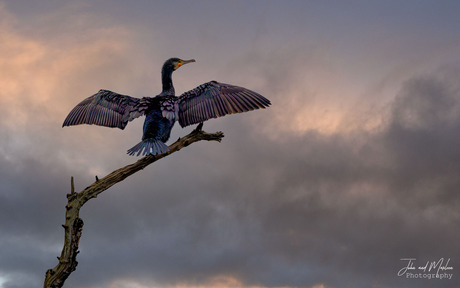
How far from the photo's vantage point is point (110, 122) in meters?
12.1

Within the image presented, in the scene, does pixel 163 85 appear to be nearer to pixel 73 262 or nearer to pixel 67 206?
pixel 67 206

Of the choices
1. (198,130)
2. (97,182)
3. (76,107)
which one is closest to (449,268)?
(198,130)

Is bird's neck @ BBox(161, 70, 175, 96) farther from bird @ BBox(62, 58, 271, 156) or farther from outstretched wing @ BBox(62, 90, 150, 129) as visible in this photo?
outstretched wing @ BBox(62, 90, 150, 129)

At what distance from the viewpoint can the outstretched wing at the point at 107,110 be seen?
38.3 feet

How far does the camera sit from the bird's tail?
399 inches

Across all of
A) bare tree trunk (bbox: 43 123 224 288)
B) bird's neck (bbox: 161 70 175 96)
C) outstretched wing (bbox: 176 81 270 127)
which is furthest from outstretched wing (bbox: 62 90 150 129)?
bare tree trunk (bbox: 43 123 224 288)

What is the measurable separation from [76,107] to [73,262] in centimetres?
453

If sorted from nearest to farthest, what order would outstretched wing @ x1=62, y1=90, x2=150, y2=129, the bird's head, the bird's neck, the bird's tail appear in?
the bird's tail < outstretched wing @ x1=62, y1=90, x2=150, y2=129 < the bird's neck < the bird's head

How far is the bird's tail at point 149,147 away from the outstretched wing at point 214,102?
3.59 ft

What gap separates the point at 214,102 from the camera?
11.4m

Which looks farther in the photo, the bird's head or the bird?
the bird's head

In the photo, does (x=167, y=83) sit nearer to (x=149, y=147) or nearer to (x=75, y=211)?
(x=149, y=147)

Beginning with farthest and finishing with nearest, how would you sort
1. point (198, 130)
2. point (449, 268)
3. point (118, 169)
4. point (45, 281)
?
point (449, 268) → point (198, 130) → point (118, 169) → point (45, 281)

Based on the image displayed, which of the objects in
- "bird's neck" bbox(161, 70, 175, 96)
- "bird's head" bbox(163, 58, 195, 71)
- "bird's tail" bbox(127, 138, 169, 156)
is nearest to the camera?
"bird's tail" bbox(127, 138, 169, 156)
